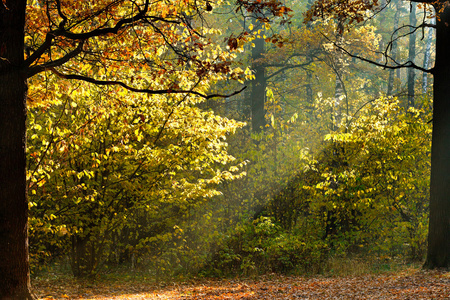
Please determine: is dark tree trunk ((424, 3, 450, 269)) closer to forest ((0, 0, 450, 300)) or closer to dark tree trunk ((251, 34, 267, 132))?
forest ((0, 0, 450, 300))

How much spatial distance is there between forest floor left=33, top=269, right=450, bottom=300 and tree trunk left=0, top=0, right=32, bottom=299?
2.72 m

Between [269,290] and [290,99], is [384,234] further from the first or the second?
[290,99]

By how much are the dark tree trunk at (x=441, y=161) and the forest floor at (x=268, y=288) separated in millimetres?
536

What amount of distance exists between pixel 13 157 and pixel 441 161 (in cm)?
762

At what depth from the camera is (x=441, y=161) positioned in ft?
26.0

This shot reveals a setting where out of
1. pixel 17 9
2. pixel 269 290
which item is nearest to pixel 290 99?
pixel 269 290

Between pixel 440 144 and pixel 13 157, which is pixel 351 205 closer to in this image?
pixel 440 144

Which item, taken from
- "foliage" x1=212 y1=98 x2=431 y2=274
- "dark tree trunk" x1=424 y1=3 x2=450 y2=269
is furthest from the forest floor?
"foliage" x1=212 y1=98 x2=431 y2=274

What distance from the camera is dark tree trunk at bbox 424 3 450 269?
7840mm

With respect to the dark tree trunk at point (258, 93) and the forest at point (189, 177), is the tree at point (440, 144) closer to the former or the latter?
the forest at point (189, 177)

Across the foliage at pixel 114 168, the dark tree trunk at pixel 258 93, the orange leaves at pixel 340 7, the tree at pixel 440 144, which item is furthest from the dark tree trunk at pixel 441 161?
the dark tree trunk at pixel 258 93

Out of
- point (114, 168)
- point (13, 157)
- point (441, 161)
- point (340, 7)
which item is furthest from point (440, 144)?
point (13, 157)

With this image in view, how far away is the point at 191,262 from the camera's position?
10.1 meters

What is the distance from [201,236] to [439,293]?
588 cm
